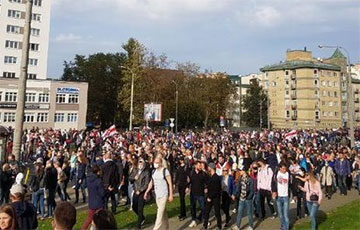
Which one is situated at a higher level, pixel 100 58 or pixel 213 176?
pixel 100 58

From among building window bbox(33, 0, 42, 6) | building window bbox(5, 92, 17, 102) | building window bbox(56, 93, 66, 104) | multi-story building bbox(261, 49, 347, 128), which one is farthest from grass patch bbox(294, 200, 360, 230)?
multi-story building bbox(261, 49, 347, 128)

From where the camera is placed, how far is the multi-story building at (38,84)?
2399 inches

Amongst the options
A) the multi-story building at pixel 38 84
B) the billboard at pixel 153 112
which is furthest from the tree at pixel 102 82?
the billboard at pixel 153 112

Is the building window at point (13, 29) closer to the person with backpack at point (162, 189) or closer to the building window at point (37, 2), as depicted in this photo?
the building window at point (37, 2)

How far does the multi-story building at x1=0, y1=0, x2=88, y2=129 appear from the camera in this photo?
60938 millimetres

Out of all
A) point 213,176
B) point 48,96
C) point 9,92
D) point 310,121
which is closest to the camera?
point 213,176

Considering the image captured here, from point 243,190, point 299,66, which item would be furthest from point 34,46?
point 243,190

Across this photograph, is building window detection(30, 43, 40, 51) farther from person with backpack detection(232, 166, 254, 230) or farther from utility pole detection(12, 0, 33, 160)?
person with backpack detection(232, 166, 254, 230)

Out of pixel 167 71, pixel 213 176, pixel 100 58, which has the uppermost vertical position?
pixel 100 58

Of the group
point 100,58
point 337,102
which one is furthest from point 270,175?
point 337,102

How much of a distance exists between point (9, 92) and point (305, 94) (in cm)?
6901

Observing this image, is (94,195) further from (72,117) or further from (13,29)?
(13,29)

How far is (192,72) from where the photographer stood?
7050cm

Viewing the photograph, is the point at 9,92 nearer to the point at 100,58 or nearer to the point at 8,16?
the point at 8,16
